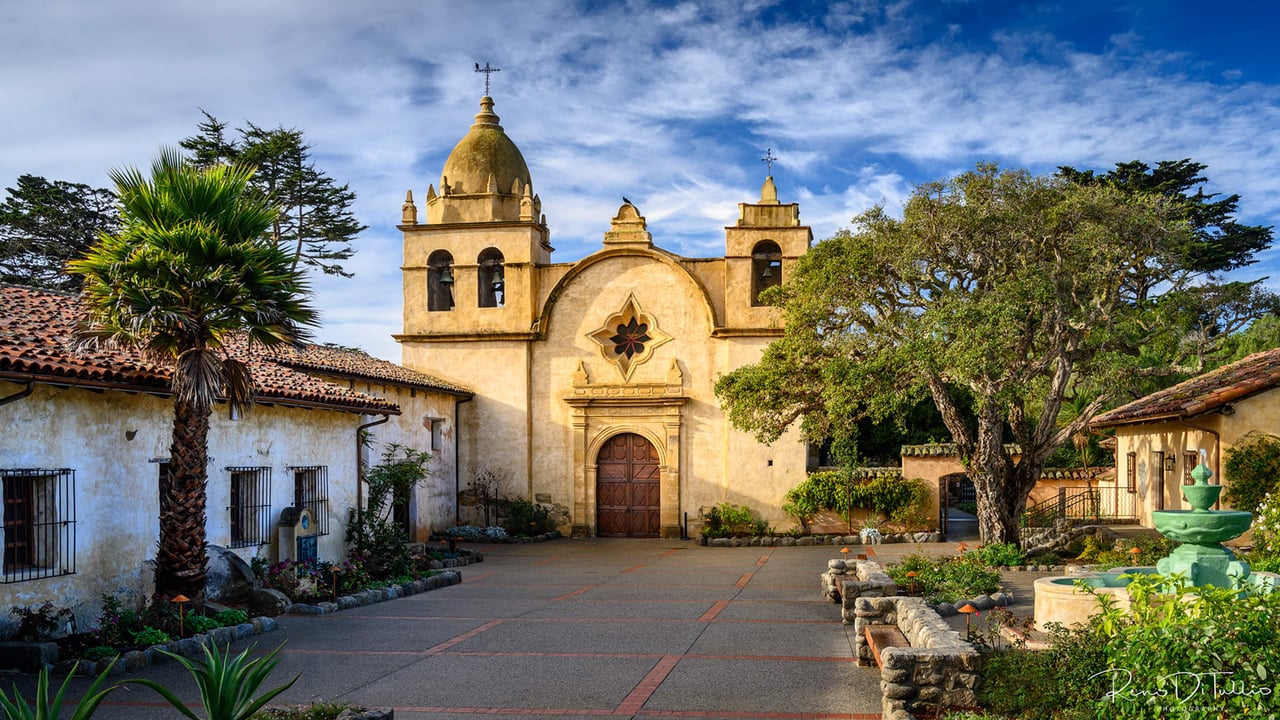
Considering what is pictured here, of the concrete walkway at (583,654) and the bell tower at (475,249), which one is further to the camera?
the bell tower at (475,249)

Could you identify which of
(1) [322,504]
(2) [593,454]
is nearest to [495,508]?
(2) [593,454]

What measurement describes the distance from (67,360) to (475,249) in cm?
1957

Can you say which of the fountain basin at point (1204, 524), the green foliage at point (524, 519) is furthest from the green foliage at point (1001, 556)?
the green foliage at point (524, 519)

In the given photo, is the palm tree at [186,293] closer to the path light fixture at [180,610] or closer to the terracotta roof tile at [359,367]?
the path light fixture at [180,610]

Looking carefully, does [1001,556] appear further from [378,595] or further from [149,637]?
[149,637]

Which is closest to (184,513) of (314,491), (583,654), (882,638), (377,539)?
(583,654)

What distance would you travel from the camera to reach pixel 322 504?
18.8 m

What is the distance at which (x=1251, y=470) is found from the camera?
1756 centimetres

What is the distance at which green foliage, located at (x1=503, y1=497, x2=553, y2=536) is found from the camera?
2969 centimetres

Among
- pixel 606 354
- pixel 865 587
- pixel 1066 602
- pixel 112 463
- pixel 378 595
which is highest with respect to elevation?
pixel 606 354

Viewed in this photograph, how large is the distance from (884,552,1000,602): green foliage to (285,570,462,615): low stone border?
804cm

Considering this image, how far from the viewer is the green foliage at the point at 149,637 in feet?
38.9

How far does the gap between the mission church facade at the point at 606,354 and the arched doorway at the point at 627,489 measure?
0.13 feet

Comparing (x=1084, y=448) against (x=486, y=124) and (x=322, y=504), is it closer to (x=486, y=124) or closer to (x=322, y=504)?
(x=486, y=124)
